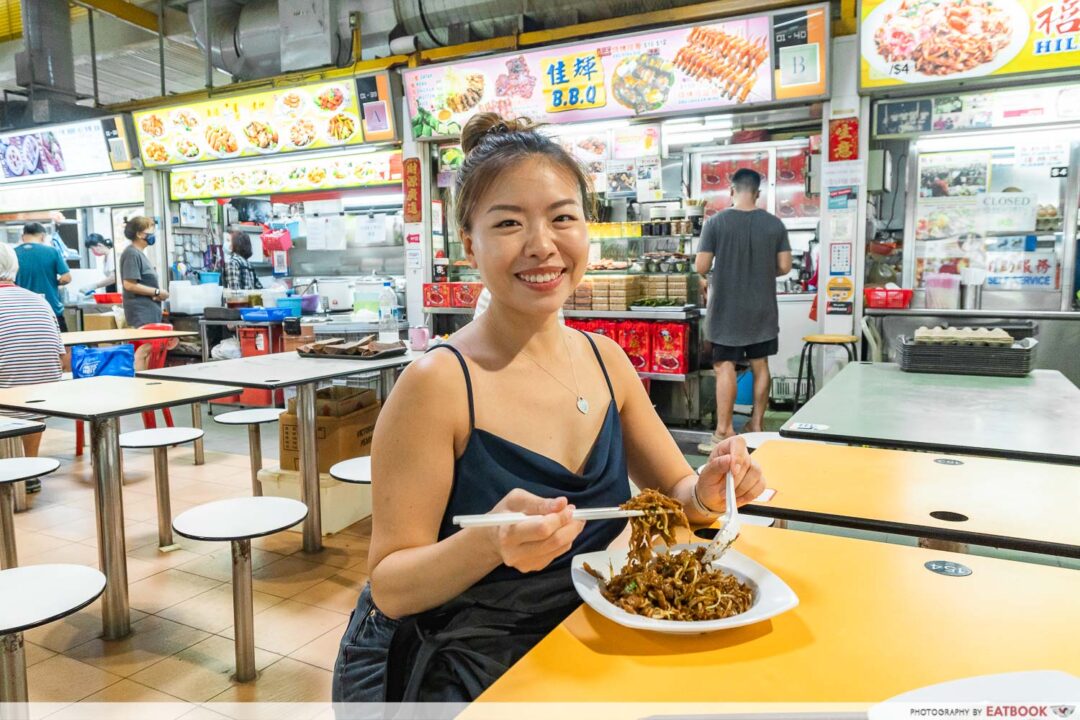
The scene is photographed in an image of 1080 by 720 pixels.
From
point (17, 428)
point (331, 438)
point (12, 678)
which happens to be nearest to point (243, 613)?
point (12, 678)

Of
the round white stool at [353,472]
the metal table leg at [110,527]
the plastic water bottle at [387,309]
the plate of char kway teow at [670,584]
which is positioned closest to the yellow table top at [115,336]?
the plastic water bottle at [387,309]

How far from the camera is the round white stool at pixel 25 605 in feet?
6.03

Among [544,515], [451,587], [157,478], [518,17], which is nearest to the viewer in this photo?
[544,515]

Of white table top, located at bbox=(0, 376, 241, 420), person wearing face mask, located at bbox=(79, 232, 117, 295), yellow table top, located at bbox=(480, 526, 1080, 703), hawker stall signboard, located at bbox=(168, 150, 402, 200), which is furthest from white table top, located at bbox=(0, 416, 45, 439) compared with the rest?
person wearing face mask, located at bbox=(79, 232, 117, 295)

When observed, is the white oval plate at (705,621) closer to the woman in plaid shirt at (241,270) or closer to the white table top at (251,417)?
the white table top at (251,417)

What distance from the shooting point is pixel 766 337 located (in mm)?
5477

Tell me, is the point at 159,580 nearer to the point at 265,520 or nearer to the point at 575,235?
the point at 265,520

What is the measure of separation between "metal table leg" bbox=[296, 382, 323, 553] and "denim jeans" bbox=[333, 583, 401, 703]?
250 cm

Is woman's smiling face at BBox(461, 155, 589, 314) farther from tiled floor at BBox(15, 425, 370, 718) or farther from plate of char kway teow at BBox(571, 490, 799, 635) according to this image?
tiled floor at BBox(15, 425, 370, 718)

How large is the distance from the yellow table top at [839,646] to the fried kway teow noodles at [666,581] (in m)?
0.05

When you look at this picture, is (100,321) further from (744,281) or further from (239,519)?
(744,281)

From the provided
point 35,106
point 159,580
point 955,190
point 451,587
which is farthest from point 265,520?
point 35,106

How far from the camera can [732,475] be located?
133cm

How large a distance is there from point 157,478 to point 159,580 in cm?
70
